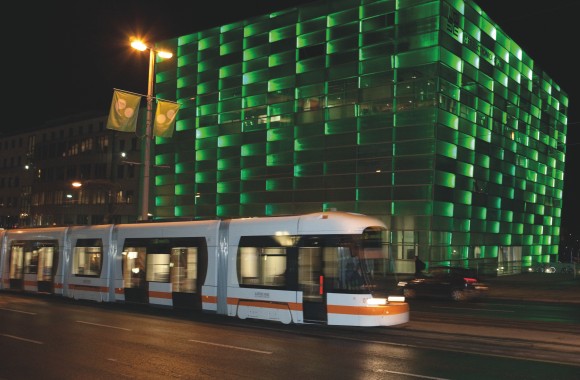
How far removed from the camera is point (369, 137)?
128 feet

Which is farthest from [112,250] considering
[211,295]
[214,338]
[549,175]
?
[549,175]

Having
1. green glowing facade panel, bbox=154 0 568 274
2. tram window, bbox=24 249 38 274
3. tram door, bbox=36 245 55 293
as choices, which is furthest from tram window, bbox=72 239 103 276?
green glowing facade panel, bbox=154 0 568 274

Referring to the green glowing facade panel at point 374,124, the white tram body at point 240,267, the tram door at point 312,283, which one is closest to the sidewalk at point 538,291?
the green glowing facade panel at point 374,124

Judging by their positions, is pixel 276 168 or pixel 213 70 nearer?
pixel 276 168

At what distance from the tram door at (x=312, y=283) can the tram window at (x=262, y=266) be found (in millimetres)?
594

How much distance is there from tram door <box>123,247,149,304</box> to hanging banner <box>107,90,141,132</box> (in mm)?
4100

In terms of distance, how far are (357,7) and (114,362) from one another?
3472 cm

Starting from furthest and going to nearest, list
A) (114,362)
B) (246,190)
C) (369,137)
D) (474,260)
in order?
(246,190) < (474,260) < (369,137) < (114,362)

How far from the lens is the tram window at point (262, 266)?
14.7 meters

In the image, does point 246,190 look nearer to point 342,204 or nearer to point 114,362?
point 342,204

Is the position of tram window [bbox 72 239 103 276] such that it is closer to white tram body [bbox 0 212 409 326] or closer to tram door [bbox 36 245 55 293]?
white tram body [bbox 0 212 409 326]

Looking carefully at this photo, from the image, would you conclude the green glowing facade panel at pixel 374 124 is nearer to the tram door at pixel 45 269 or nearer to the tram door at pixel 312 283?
the tram door at pixel 45 269

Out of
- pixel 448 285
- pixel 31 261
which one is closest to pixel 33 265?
pixel 31 261

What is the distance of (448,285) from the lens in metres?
23.4
